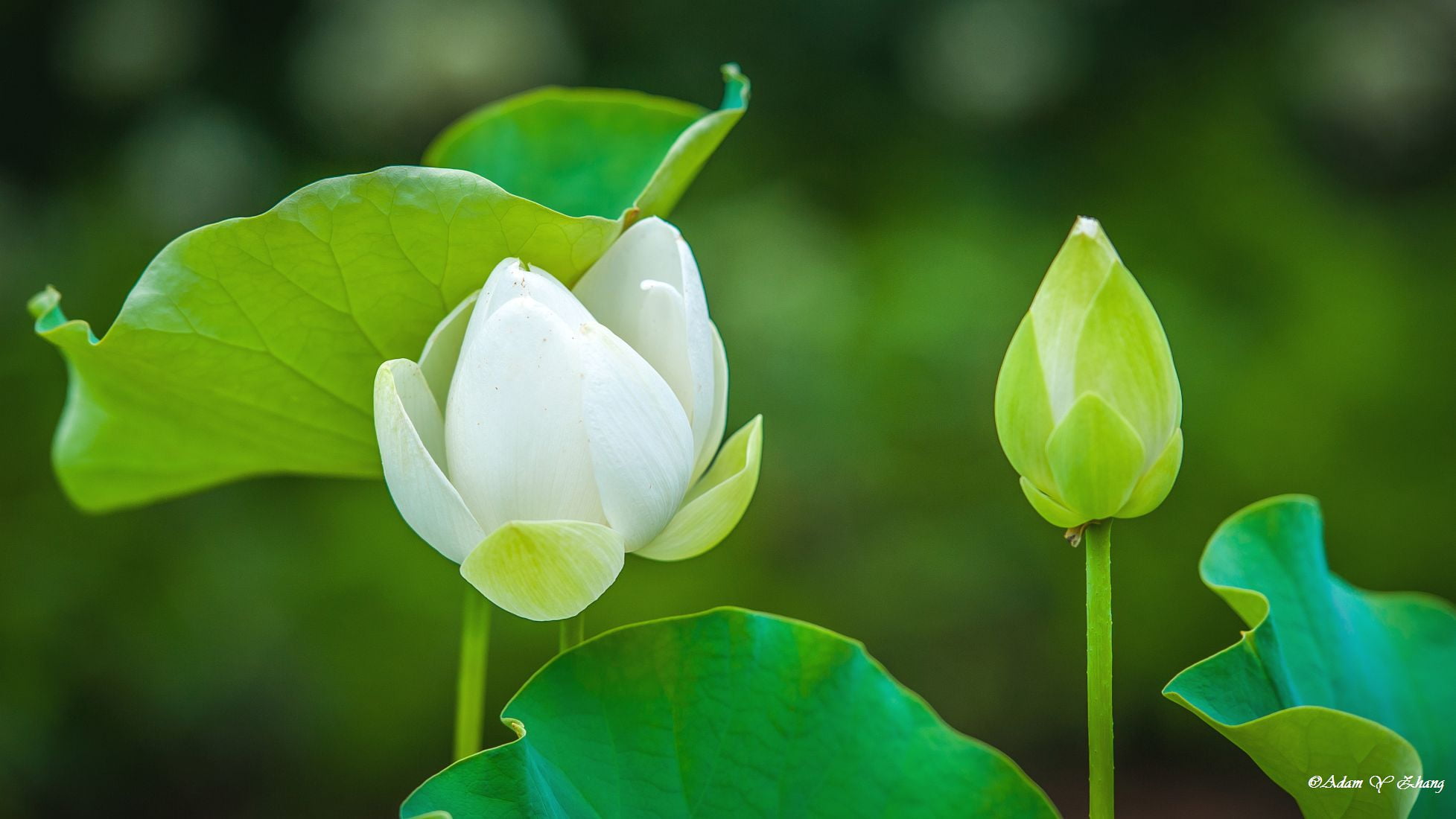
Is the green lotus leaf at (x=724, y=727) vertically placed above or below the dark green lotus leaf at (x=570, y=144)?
below

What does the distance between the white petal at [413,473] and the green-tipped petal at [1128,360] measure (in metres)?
0.15

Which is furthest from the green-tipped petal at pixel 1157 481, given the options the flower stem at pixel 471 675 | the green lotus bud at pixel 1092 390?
the flower stem at pixel 471 675

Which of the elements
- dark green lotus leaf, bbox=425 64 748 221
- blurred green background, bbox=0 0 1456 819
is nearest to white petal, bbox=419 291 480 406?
dark green lotus leaf, bbox=425 64 748 221

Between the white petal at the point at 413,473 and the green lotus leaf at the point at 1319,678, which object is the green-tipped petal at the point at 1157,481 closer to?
the green lotus leaf at the point at 1319,678

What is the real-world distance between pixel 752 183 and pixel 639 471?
1642 mm

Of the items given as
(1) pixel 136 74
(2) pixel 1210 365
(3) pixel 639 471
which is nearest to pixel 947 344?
(2) pixel 1210 365

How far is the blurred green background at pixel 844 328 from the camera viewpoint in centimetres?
156

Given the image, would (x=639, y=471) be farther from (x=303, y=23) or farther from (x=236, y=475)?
(x=303, y=23)

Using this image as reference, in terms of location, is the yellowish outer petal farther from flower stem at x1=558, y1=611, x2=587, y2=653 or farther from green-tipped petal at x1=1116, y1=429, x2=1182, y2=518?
flower stem at x1=558, y1=611, x2=587, y2=653

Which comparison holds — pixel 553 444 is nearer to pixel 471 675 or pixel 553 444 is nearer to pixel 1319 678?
pixel 471 675

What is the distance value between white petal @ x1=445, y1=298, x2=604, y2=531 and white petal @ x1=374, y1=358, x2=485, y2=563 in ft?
0.04

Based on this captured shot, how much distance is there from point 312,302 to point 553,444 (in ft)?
0.34

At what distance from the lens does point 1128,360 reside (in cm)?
28

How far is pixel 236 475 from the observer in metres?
0.48
